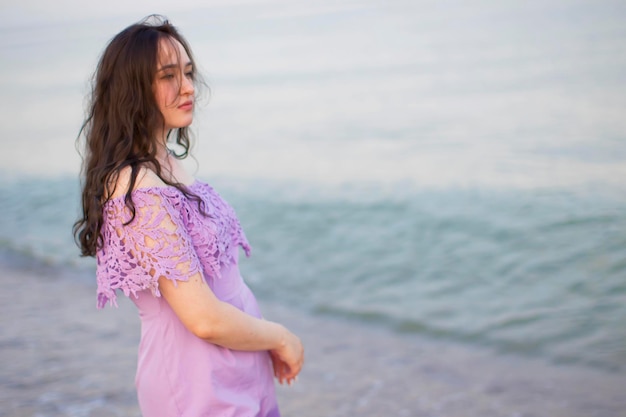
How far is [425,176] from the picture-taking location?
8.49 metres

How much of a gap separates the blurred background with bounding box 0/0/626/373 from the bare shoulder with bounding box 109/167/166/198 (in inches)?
34.7

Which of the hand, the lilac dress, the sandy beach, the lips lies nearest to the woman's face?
the lips

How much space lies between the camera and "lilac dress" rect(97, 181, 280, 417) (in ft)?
5.69

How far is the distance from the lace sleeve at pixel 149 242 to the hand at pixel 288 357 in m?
0.39

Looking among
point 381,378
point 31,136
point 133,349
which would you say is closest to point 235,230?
point 381,378

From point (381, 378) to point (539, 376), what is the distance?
0.92 metres

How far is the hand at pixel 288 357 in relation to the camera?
2.03 metres

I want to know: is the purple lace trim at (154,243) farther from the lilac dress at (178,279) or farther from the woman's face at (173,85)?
the woman's face at (173,85)

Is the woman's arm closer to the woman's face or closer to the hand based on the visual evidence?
the hand

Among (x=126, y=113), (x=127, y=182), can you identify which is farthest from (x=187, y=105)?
(x=127, y=182)

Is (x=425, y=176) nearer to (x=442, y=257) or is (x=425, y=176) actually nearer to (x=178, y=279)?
(x=442, y=257)

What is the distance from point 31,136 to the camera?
477 inches

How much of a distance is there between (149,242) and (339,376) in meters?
2.78

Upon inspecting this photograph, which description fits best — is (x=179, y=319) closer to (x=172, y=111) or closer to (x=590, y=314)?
(x=172, y=111)
